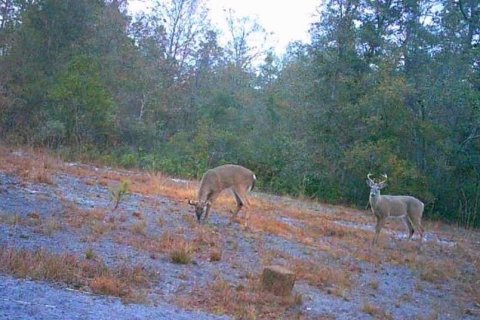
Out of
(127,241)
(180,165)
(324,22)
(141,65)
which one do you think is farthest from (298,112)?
(127,241)

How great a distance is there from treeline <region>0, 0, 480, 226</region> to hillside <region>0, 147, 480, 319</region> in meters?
7.44

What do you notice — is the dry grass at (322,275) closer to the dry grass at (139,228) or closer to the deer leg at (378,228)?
the dry grass at (139,228)

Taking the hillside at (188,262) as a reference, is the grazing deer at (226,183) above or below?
above

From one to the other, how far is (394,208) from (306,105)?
430 inches

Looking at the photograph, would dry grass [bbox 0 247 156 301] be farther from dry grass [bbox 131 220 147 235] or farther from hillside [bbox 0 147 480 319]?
dry grass [bbox 131 220 147 235]

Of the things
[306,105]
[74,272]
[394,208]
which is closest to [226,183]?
[394,208]

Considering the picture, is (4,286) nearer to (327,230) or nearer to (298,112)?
(327,230)

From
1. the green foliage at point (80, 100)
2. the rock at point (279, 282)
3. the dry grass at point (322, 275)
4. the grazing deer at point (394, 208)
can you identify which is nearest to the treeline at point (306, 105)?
the green foliage at point (80, 100)

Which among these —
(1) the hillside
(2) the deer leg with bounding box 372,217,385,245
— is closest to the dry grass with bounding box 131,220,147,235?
(1) the hillside

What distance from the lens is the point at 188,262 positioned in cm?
845

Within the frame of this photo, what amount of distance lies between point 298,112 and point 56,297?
66.5 ft

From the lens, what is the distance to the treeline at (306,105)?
882 inches

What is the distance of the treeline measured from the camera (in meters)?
22.4

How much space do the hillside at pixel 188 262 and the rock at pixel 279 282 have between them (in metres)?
0.14
